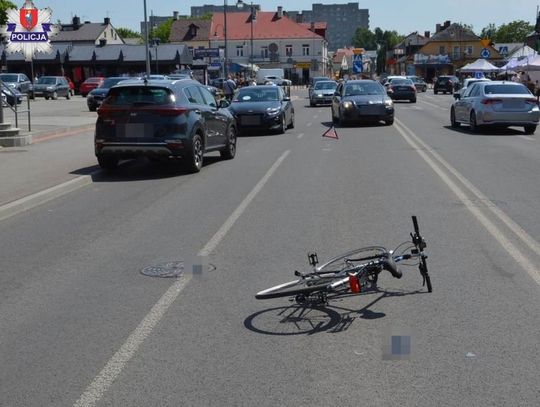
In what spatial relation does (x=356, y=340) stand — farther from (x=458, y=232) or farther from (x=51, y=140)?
(x=51, y=140)

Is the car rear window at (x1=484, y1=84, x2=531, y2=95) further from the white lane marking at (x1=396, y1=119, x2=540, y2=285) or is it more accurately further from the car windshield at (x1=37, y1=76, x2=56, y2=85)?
the car windshield at (x1=37, y1=76, x2=56, y2=85)

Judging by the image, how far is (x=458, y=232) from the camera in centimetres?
855

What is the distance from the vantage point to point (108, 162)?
14.4m

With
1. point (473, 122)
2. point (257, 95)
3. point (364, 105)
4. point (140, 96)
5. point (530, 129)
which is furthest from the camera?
point (364, 105)

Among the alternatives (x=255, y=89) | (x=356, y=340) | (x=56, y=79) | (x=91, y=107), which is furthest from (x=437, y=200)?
(x=56, y=79)

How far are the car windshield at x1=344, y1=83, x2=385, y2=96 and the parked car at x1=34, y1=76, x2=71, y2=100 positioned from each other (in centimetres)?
3501

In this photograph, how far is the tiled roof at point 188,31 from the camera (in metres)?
115

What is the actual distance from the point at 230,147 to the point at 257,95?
8215mm

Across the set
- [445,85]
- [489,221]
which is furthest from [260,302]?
[445,85]

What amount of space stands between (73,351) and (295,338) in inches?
57.8

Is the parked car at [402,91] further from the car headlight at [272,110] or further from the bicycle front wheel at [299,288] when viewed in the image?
the bicycle front wheel at [299,288]

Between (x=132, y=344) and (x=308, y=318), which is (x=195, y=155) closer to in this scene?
(x=308, y=318)

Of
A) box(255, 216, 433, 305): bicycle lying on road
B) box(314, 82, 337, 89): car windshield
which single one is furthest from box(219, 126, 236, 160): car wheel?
box(314, 82, 337, 89): car windshield

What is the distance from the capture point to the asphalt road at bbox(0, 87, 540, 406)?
441 centimetres
